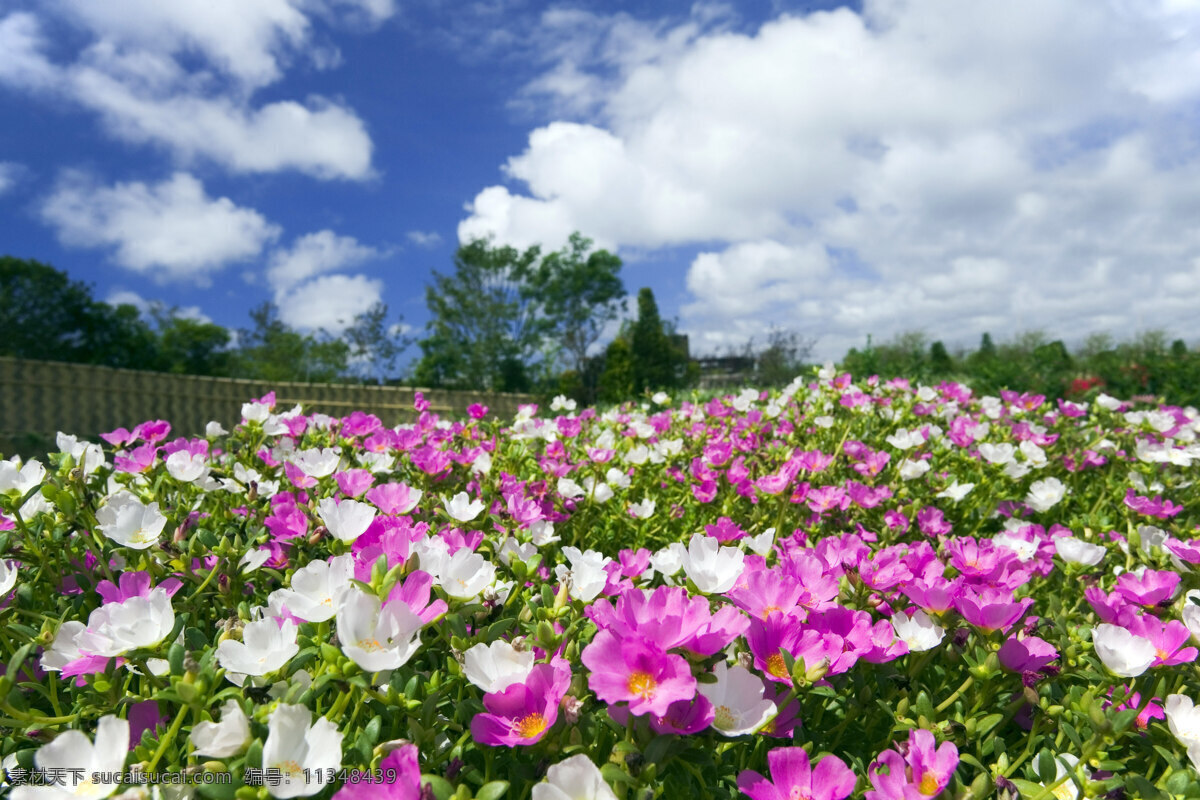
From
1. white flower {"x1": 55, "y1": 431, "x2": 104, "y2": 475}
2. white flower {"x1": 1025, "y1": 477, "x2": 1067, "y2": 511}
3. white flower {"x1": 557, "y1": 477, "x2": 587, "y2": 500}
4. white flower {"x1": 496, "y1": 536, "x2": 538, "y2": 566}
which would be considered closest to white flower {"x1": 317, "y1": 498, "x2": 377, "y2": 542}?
white flower {"x1": 496, "y1": 536, "x2": 538, "y2": 566}

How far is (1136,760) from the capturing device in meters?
1.14

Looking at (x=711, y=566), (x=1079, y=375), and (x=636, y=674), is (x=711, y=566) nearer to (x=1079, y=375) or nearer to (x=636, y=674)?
(x=636, y=674)

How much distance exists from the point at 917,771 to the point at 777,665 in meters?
0.22

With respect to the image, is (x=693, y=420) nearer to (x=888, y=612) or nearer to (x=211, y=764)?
(x=888, y=612)

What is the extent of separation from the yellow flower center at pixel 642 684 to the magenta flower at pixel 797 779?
0.59 feet

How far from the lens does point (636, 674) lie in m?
0.88

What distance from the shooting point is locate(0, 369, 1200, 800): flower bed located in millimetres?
856

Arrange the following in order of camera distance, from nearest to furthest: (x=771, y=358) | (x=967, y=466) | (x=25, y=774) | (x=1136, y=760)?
(x=25, y=774), (x=1136, y=760), (x=967, y=466), (x=771, y=358)

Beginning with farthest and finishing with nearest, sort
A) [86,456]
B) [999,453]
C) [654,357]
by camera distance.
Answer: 1. [654,357]
2. [999,453]
3. [86,456]

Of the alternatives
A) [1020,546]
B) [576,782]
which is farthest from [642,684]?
[1020,546]

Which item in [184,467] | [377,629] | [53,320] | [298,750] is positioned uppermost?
[53,320]

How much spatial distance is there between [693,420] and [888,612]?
2701 millimetres

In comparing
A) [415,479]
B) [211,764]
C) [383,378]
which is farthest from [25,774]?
[383,378]

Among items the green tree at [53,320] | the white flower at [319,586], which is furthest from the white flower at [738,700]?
the green tree at [53,320]
